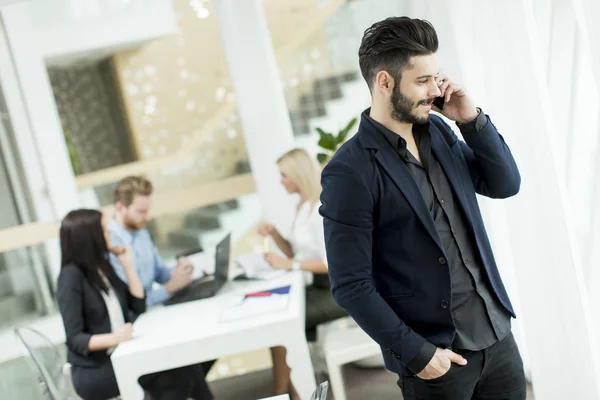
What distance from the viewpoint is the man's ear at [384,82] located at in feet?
5.46

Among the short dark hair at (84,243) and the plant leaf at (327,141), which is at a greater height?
the plant leaf at (327,141)

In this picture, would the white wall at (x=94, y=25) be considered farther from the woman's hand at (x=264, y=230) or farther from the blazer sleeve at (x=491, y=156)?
the blazer sleeve at (x=491, y=156)

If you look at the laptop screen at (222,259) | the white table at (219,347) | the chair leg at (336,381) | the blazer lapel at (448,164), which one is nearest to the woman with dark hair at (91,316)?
the white table at (219,347)

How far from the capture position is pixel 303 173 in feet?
12.6

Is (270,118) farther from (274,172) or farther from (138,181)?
(138,181)

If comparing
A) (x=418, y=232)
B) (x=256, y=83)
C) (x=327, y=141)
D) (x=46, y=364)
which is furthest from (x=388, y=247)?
(x=256, y=83)

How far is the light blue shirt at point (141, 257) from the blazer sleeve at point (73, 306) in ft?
2.12

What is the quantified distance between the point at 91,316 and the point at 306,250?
112 centimetres

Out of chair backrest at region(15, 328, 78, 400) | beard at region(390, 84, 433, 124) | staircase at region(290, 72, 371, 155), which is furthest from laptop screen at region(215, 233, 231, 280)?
beard at region(390, 84, 433, 124)

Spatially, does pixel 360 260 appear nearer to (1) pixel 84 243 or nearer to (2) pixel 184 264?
(1) pixel 84 243

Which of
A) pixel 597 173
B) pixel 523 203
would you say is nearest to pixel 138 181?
pixel 523 203

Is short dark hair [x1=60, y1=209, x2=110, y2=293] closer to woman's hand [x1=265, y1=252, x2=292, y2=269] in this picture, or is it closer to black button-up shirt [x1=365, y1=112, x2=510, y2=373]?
woman's hand [x1=265, y1=252, x2=292, y2=269]

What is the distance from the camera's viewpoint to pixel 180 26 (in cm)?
484

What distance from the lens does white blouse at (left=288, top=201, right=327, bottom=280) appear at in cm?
361
